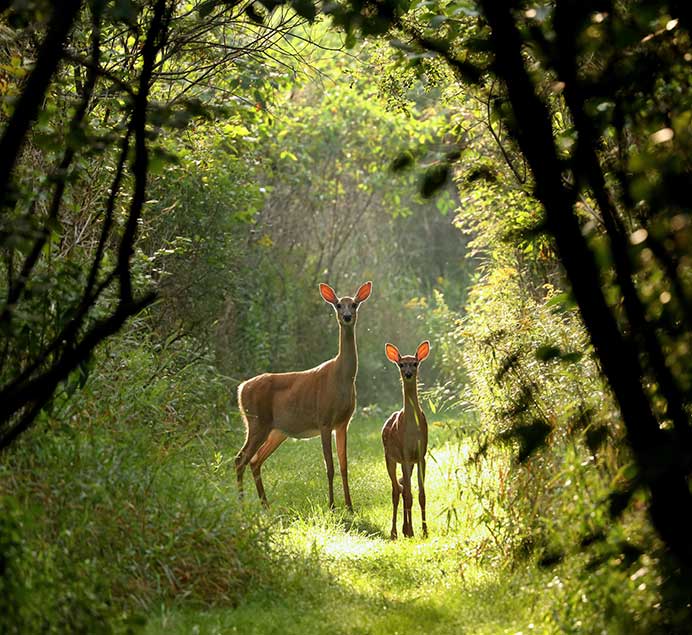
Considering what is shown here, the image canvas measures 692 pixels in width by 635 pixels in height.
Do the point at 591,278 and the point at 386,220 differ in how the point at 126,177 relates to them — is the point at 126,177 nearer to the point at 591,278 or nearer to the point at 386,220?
the point at 591,278

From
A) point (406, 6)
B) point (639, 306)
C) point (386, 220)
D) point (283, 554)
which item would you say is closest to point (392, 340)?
point (386, 220)

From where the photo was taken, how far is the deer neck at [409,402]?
9.32 meters

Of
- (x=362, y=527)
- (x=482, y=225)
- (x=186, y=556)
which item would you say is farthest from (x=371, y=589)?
(x=482, y=225)

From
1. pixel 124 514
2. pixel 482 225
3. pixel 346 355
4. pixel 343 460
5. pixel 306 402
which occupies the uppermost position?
pixel 482 225

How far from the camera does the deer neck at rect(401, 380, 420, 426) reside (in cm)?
932

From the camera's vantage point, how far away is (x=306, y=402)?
37.6 ft

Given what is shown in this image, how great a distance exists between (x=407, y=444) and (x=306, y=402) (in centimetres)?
229

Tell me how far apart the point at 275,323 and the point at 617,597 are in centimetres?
→ 1285

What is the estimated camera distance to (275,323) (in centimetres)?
1738

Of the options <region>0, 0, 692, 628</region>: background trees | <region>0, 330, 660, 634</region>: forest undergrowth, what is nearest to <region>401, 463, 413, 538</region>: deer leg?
<region>0, 0, 692, 628</region>: background trees

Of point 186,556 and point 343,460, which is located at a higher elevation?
point 343,460

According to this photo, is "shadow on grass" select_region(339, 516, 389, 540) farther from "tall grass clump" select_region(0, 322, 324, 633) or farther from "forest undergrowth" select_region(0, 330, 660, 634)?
"tall grass clump" select_region(0, 322, 324, 633)

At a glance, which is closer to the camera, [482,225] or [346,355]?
[346,355]

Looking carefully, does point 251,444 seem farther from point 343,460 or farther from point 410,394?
point 410,394
